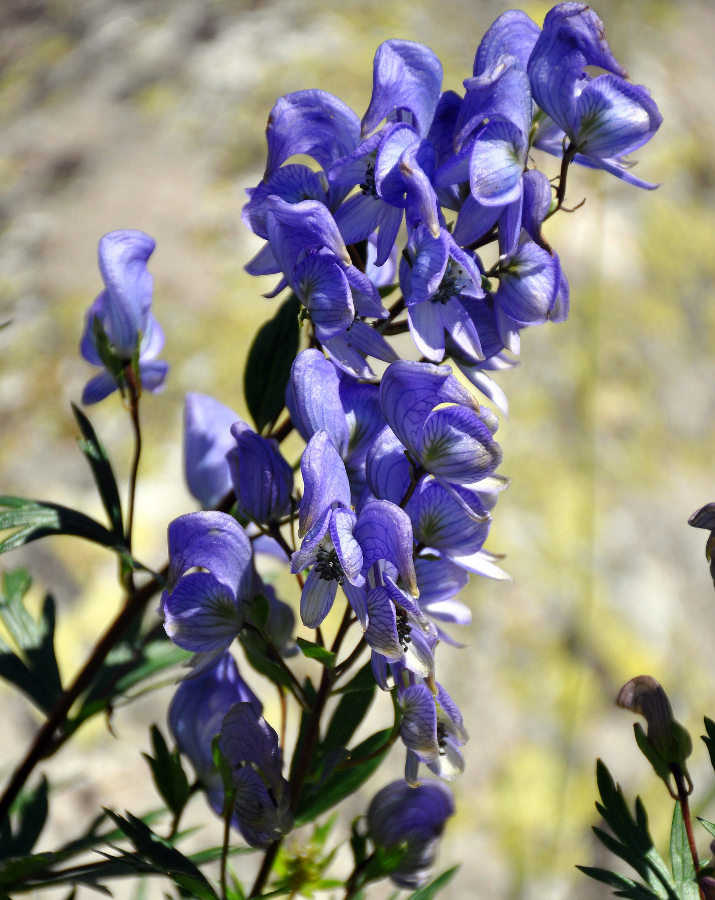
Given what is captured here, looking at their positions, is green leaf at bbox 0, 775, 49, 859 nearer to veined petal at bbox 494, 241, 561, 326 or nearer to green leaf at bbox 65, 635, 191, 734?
green leaf at bbox 65, 635, 191, 734

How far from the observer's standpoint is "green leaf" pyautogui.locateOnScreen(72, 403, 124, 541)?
1.65 ft

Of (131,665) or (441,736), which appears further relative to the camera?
(131,665)

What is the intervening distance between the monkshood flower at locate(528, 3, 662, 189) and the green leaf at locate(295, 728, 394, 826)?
10.7 inches

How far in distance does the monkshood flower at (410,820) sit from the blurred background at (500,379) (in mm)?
426

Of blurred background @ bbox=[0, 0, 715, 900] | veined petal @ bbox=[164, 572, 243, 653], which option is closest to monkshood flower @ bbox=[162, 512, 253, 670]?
veined petal @ bbox=[164, 572, 243, 653]

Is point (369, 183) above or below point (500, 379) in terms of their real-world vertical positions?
below

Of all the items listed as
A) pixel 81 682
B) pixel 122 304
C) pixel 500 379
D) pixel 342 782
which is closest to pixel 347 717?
pixel 342 782

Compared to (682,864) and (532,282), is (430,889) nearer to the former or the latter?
(682,864)

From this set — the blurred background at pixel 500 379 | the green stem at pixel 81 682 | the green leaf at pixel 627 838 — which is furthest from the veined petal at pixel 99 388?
the blurred background at pixel 500 379

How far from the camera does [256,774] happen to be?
401 mm

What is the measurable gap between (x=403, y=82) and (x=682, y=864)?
1.23ft

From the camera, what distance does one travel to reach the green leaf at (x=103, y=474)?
503mm

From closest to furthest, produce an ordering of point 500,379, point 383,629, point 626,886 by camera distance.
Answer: point 383,629 < point 626,886 < point 500,379

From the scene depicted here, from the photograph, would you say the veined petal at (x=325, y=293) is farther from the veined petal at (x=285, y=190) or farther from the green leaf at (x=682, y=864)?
the green leaf at (x=682, y=864)
